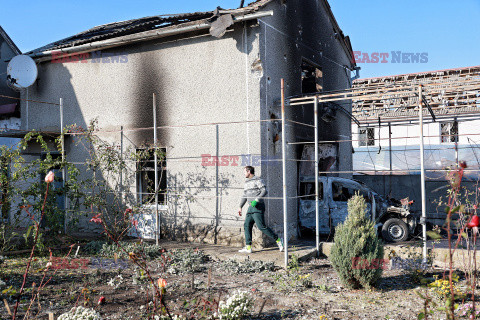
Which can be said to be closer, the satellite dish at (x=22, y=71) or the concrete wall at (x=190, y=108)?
the concrete wall at (x=190, y=108)

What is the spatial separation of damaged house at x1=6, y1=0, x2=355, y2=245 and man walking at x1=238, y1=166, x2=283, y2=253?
0.40 m

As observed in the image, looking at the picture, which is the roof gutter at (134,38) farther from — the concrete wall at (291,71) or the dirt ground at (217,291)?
the dirt ground at (217,291)

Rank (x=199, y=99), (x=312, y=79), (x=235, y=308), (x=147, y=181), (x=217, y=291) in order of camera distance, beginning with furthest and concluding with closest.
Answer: (x=312, y=79)
(x=147, y=181)
(x=199, y=99)
(x=217, y=291)
(x=235, y=308)

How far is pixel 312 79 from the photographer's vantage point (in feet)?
39.5

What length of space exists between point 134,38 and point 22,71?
376 centimetres

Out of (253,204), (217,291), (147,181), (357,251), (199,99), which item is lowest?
(217,291)

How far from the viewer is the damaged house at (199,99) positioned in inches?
349

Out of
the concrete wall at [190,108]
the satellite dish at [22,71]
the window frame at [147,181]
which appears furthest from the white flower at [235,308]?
the satellite dish at [22,71]

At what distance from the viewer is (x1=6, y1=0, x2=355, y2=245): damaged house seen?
8.87 m

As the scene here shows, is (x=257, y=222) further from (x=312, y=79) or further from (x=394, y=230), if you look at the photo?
(x=312, y=79)

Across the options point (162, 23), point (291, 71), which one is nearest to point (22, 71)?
point (162, 23)

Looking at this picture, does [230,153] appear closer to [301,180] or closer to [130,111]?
[301,180]

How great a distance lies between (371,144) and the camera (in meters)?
24.6

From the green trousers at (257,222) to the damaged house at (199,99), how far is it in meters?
0.47
